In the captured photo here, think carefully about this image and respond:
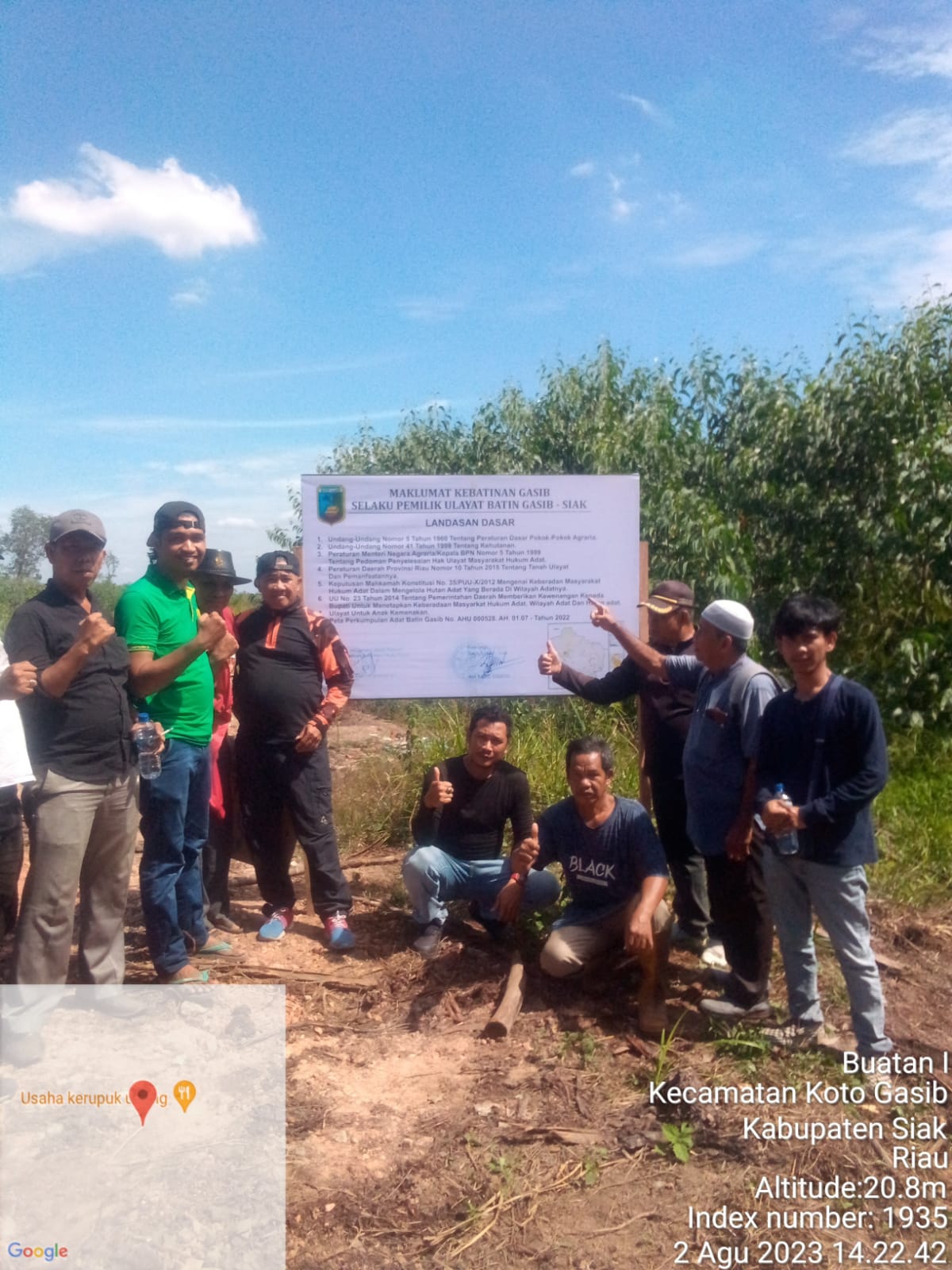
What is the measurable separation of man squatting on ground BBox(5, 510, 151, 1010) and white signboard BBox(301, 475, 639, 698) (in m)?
1.30

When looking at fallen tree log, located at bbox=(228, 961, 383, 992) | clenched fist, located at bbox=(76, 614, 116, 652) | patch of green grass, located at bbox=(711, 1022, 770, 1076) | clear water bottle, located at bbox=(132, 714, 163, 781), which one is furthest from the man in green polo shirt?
patch of green grass, located at bbox=(711, 1022, 770, 1076)

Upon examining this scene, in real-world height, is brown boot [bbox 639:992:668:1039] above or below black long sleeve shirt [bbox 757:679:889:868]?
below

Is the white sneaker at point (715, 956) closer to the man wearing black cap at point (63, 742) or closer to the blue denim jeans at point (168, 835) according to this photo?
the blue denim jeans at point (168, 835)

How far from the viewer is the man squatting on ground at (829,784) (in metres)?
3.08

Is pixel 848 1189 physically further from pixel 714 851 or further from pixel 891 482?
pixel 891 482

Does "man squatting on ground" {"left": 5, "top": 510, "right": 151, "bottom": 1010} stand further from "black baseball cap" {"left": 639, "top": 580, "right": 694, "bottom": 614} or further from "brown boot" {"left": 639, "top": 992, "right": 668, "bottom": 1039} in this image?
"black baseball cap" {"left": 639, "top": 580, "right": 694, "bottom": 614}

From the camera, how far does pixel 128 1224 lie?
2.62m

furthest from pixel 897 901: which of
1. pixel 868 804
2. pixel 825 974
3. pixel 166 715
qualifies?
pixel 166 715

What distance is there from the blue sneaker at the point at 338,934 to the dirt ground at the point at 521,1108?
0.05 metres

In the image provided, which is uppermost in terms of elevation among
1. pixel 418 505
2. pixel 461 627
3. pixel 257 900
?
pixel 418 505

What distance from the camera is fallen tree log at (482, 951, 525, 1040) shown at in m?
3.71

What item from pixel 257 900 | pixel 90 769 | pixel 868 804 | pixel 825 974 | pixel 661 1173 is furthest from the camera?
pixel 257 900

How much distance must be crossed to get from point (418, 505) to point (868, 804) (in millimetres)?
2512

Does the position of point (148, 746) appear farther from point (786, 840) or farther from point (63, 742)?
point (786, 840)
